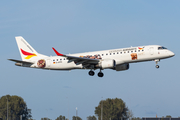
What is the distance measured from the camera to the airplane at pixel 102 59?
5381 cm

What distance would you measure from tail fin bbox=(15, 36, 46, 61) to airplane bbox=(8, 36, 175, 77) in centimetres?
202

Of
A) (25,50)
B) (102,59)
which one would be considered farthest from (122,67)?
(25,50)

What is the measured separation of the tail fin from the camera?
63.2 m

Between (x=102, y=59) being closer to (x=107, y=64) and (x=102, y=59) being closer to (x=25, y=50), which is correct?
(x=107, y=64)

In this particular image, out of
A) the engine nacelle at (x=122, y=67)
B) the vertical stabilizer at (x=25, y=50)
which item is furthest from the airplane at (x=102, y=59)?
the vertical stabilizer at (x=25, y=50)

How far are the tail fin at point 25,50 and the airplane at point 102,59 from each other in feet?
6.61

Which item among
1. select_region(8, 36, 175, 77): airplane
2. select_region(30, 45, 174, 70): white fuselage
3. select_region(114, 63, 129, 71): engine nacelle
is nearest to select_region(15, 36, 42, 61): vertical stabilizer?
select_region(8, 36, 175, 77): airplane

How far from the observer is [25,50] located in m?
64.4

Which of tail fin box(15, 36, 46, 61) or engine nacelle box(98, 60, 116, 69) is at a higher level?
tail fin box(15, 36, 46, 61)

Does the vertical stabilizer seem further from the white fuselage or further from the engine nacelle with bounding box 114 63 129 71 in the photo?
the engine nacelle with bounding box 114 63 129 71

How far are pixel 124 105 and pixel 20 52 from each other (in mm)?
69983

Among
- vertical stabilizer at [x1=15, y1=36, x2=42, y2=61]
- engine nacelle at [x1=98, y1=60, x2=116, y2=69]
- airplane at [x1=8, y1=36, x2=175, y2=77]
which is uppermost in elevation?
vertical stabilizer at [x1=15, y1=36, x2=42, y2=61]

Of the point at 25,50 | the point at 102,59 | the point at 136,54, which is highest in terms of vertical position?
the point at 25,50

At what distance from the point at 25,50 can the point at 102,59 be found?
17866 mm
